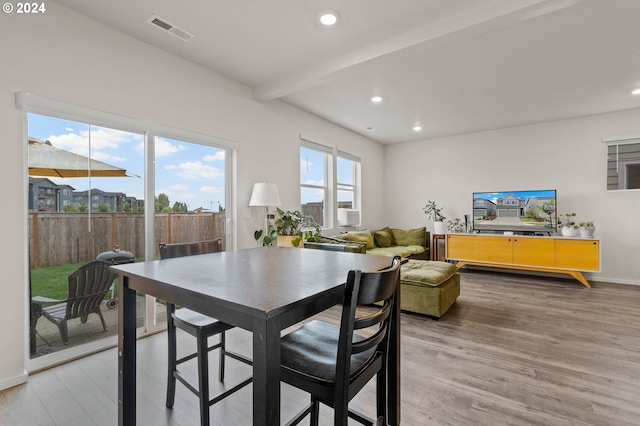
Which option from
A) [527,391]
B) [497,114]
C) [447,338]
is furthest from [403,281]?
[497,114]

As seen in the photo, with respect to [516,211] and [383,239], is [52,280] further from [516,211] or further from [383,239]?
[516,211]

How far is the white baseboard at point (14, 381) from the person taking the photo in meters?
2.03

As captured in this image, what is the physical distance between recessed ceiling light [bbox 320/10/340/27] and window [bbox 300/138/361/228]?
89.9 inches

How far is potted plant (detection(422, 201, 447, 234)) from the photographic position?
6.16 m

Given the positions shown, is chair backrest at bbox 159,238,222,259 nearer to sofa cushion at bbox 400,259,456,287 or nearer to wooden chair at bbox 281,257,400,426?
wooden chair at bbox 281,257,400,426

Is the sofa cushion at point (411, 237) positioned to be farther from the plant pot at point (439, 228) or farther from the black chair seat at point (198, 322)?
the black chair seat at point (198, 322)

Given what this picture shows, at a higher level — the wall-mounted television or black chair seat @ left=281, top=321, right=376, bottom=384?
the wall-mounted television

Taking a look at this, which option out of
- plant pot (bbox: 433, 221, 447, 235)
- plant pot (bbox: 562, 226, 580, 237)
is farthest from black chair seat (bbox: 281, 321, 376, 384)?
plant pot (bbox: 433, 221, 447, 235)

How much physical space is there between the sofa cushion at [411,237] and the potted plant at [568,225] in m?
2.19

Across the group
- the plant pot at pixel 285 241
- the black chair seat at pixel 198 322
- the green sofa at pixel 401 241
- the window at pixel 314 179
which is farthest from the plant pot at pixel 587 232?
the black chair seat at pixel 198 322

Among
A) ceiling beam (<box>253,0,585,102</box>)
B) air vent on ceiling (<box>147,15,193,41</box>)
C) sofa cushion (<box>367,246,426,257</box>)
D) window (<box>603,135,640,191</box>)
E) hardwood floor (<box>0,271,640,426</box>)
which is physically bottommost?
hardwood floor (<box>0,271,640,426</box>)

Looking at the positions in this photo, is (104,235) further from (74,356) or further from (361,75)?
(361,75)

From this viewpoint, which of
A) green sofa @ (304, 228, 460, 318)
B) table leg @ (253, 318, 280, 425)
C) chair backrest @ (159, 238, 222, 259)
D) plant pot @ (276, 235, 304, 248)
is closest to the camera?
table leg @ (253, 318, 280, 425)

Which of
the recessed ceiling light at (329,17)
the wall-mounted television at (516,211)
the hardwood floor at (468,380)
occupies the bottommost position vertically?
the hardwood floor at (468,380)
